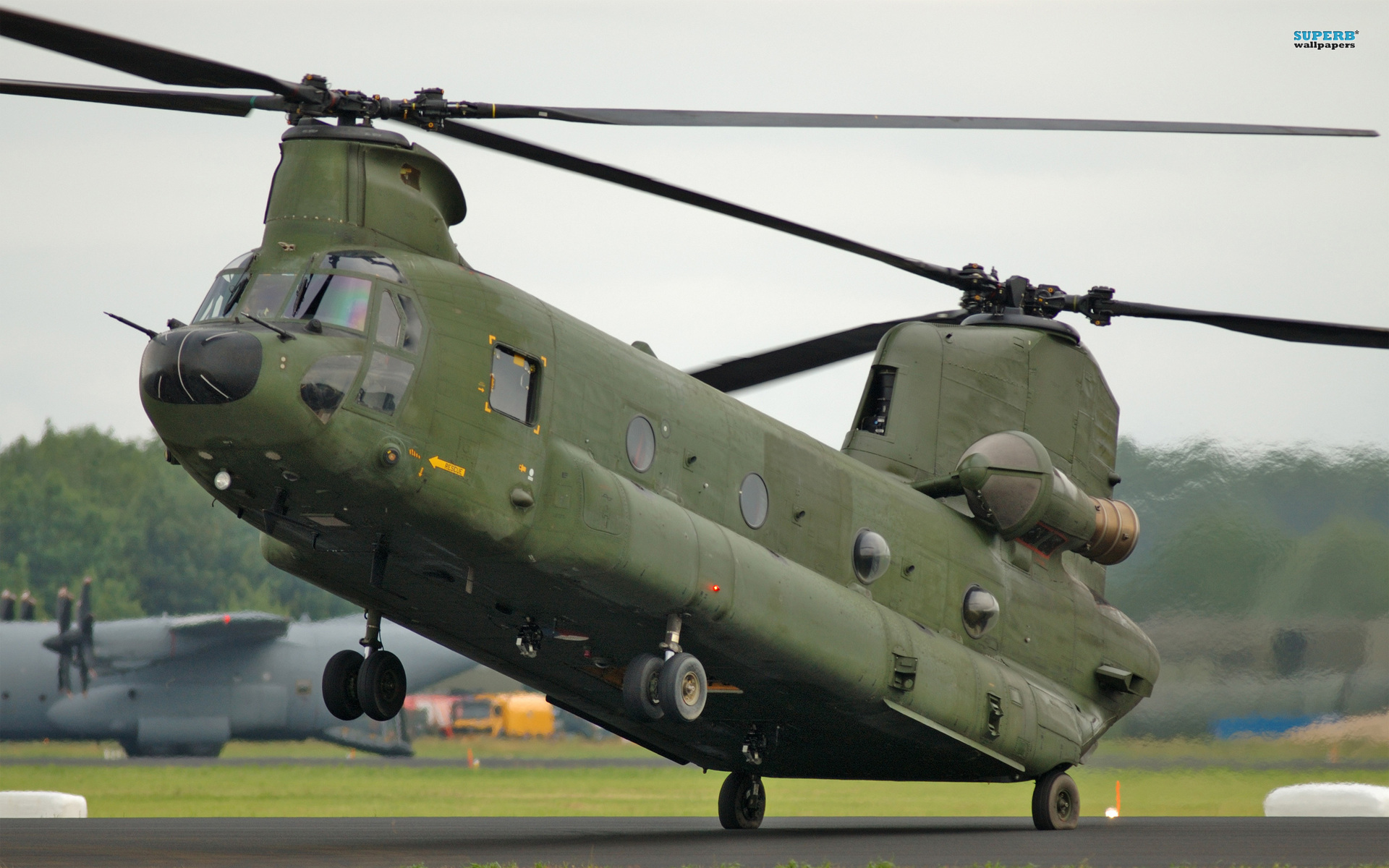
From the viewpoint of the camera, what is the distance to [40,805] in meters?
23.8

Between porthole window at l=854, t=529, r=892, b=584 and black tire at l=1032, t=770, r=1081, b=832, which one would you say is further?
black tire at l=1032, t=770, r=1081, b=832

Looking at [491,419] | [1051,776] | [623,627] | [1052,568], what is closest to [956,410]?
[1052,568]

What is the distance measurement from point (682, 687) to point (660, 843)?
2970mm

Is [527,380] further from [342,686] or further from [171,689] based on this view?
A: [171,689]

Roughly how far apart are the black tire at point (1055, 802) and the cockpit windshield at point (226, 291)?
12186mm

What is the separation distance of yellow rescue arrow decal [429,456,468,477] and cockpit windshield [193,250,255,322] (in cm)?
216

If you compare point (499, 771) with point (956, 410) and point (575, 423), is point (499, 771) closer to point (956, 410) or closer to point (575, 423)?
point (956, 410)

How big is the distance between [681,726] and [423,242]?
6.98 meters

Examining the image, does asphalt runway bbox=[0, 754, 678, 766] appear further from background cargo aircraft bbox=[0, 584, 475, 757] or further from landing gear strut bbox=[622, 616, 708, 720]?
landing gear strut bbox=[622, 616, 708, 720]

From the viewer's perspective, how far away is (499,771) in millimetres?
37000

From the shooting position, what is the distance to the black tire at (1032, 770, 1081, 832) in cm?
2066

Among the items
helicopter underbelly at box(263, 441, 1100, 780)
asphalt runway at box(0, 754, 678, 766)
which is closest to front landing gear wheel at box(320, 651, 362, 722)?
helicopter underbelly at box(263, 441, 1100, 780)

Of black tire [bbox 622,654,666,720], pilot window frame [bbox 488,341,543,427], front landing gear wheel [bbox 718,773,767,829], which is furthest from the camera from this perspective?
front landing gear wheel [bbox 718,773,767,829]

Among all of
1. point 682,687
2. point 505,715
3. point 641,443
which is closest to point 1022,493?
point 641,443
